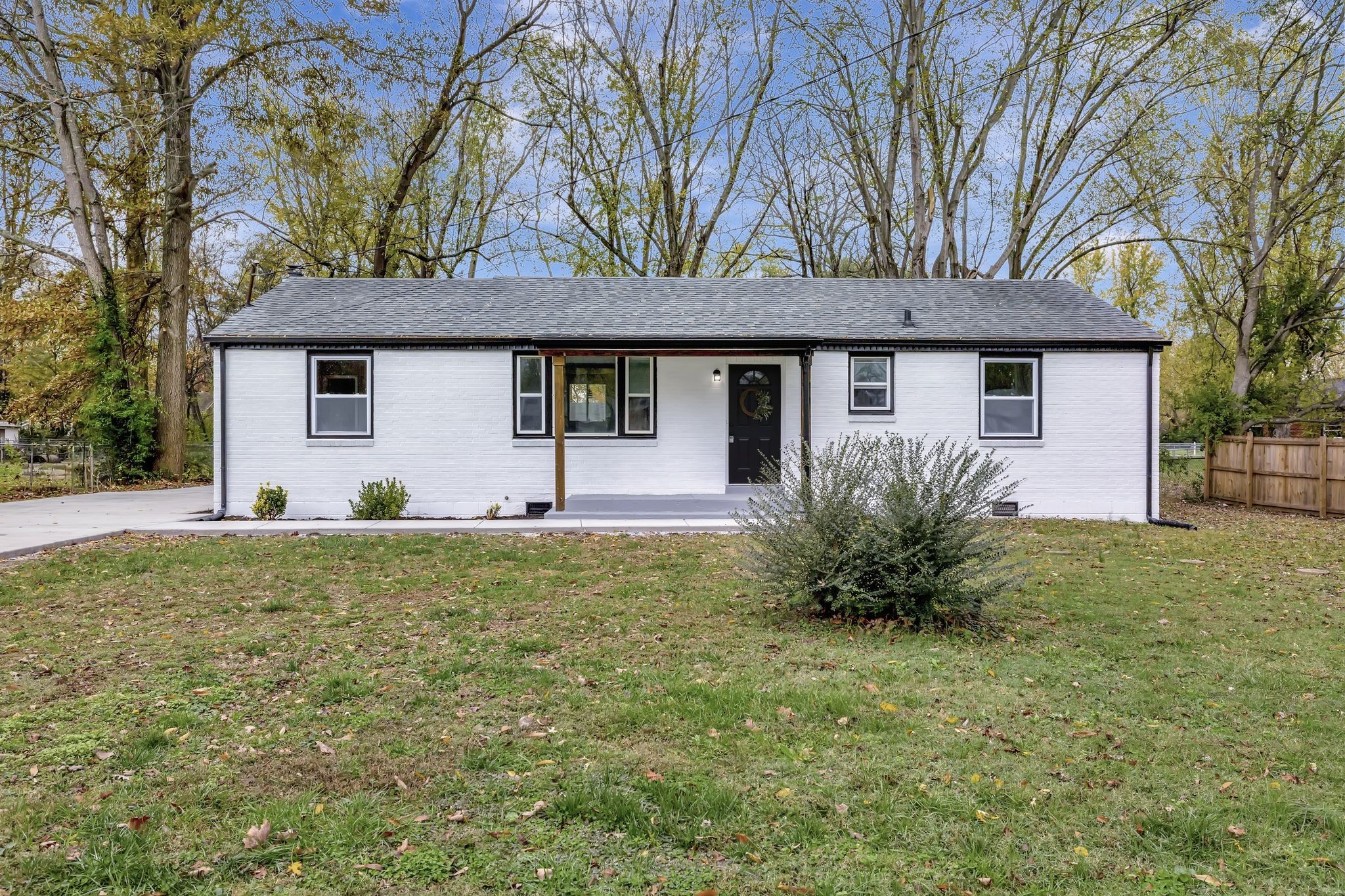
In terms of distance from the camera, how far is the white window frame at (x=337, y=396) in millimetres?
13078

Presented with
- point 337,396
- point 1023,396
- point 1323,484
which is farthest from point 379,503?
point 1323,484

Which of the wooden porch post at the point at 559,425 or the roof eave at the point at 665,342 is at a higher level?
the roof eave at the point at 665,342

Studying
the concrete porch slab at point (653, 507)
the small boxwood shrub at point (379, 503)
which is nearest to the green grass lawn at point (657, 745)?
the concrete porch slab at point (653, 507)

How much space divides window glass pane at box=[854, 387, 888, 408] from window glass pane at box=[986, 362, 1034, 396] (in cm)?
188

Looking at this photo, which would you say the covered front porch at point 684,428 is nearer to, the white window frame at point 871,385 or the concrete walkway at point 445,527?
the white window frame at point 871,385

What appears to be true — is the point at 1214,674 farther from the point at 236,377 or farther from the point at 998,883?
the point at 236,377

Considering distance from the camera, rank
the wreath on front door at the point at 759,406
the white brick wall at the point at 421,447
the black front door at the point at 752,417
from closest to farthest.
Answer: the white brick wall at the point at 421,447 < the black front door at the point at 752,417 < the wreath on front door at the point at 759,406

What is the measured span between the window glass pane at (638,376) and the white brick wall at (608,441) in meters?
0.25

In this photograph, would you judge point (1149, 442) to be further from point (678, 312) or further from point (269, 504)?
point (269, 504)

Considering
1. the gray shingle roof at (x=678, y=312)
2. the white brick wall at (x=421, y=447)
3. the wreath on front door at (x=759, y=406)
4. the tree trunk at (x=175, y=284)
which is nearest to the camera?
the white brick wall at (x=421, y=447)

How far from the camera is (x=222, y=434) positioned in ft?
42.3

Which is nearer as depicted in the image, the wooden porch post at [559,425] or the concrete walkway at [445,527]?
the concrete walkway at [445,527]

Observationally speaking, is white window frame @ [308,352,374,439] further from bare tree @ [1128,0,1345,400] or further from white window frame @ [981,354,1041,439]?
bare tree @ [1128,0,1345,400]

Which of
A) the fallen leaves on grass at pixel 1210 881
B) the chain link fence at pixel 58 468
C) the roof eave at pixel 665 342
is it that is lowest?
the fallen leaves on grass at pixel 1210 881
